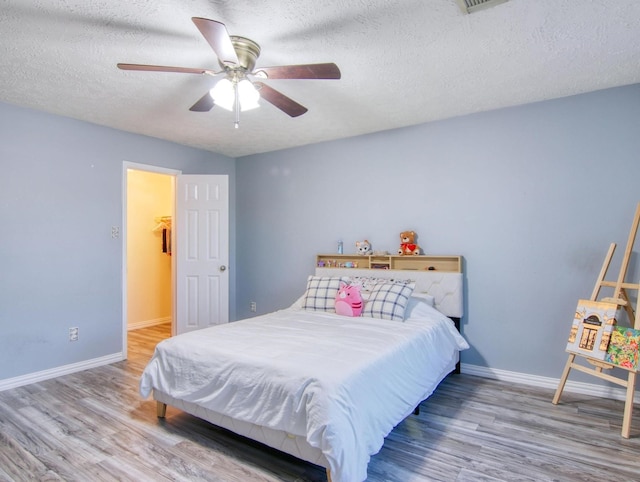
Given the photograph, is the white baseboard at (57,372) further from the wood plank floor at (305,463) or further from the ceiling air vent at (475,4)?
the ceiling air vent at (475,4)

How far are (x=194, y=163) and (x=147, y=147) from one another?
2.17ft

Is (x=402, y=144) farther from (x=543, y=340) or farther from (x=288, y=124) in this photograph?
→ (x=543, y=340)

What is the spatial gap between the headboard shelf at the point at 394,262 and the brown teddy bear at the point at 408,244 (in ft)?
0.18

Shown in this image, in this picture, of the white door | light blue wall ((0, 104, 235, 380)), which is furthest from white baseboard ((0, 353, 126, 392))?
the white door

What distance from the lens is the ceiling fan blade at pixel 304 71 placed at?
2.01 meters

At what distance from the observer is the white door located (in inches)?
180

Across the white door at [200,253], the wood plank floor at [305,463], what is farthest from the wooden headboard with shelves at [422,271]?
the white door at [200,253]

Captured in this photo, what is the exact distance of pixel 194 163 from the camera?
484 cm

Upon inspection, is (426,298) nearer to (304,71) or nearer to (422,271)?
(422,271)

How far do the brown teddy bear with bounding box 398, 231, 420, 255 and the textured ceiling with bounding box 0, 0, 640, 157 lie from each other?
3.86 feet

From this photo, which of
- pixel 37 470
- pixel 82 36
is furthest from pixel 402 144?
pixel 37 470

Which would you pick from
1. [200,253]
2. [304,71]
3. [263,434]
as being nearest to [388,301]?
[263,434]

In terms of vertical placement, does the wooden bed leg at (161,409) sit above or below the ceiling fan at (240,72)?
below

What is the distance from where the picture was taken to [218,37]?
1787mm
